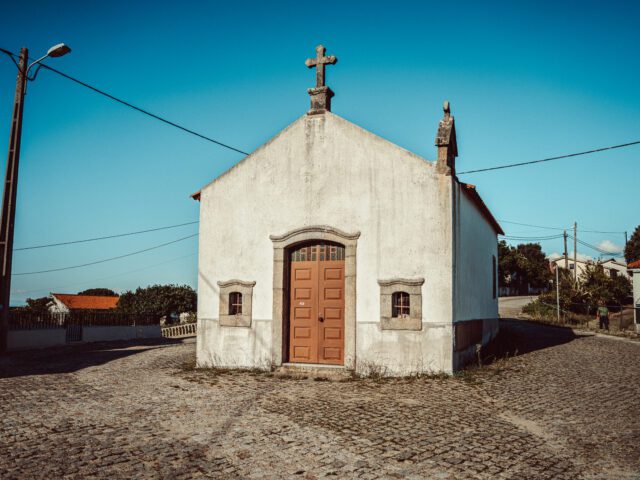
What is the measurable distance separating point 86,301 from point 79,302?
4.78 ft

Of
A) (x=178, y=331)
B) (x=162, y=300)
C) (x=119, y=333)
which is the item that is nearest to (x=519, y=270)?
(x=162, y=300)

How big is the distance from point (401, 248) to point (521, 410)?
4339 millimetres

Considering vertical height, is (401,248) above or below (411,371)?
above

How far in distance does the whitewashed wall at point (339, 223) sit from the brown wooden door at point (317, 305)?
543 millimetres

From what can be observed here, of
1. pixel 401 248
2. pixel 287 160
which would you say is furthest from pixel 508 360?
pixel 287 160

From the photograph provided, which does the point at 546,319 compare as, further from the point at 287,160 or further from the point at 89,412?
the point at 89,412

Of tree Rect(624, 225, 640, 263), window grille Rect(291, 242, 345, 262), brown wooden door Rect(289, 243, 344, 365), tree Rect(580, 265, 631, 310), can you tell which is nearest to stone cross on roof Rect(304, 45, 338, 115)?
window grille Rect(291, 242, 345, 262)

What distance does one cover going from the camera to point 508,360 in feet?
43.2

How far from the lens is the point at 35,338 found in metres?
19.9

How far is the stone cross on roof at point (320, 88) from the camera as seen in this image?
1258 centimetres

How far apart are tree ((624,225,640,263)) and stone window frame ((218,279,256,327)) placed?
70802 mm

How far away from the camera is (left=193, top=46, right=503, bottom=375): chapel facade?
11180mm

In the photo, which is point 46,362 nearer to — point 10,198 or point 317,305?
point 10,198

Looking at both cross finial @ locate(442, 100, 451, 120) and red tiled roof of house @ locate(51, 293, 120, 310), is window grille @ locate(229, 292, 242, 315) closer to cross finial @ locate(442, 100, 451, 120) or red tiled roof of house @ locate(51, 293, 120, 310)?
cross finial @ locate(442, 100, 451, 120)
